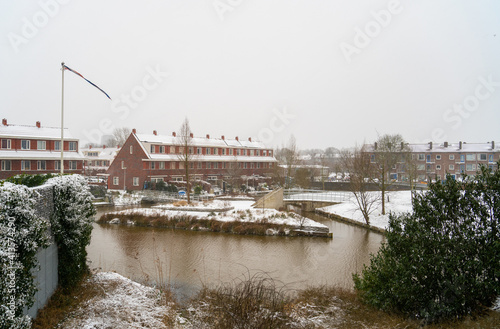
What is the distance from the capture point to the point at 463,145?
175ft

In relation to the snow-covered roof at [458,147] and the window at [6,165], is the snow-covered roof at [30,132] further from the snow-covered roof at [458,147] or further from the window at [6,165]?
the snow-covered roof at [458,147]

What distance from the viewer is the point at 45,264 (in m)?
7.60

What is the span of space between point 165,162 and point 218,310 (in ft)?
107

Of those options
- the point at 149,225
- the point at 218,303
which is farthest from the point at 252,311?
the point at 149,225

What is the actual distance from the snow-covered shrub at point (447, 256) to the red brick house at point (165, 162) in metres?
26.2

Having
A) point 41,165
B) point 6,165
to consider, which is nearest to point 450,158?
point 41,165

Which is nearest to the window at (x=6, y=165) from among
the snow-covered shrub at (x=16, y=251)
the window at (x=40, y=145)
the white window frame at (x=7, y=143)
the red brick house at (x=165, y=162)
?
the white window frame at (x=7, y=143)

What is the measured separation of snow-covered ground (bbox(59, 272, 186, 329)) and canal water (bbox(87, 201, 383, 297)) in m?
1.11

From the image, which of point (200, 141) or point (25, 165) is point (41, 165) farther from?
point (200, 141)

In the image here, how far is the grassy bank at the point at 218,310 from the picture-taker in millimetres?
6281

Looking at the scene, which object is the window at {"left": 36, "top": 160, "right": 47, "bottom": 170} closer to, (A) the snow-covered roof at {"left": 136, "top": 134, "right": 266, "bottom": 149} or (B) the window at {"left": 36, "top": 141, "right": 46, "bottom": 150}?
(B) the window at {"left": 36, "top": 141, "right": 46, "bottom": 150}

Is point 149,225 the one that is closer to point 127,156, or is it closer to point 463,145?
point 127,156

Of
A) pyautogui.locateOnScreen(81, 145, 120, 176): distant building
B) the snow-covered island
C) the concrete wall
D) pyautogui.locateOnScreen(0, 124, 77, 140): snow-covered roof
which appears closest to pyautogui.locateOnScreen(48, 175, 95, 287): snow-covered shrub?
the concrete wall

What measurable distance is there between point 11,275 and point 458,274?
8372 millimetres
